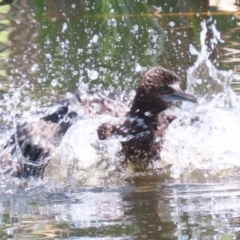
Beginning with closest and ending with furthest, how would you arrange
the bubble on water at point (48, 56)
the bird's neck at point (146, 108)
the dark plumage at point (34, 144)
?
the dark plumage at point (34, 144)
the bird's neck at point (146, 108)
the bubble on water at point (48, 56)

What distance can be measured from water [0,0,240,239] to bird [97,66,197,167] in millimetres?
100

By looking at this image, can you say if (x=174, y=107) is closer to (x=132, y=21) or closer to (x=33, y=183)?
(x=33, y=183)

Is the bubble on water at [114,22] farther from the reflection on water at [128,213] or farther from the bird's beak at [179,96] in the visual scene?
the reflection on water at [128,213]

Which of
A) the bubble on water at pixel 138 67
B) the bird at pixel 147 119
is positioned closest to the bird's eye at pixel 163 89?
the bird at pixel 147 119

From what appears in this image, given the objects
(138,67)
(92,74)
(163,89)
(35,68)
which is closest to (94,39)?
(35,68)

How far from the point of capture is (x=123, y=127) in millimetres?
6777

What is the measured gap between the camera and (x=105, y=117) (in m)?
6.84

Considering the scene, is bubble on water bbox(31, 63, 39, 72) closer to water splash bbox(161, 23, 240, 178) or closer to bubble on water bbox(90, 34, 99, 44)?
bubble on water bbox(90, 34, 99, 44)

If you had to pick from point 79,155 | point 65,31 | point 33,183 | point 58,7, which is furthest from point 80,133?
point 58,7

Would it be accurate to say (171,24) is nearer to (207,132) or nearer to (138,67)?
(138,67)

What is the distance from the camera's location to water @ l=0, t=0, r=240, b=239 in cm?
477

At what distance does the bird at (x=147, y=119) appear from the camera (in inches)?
261

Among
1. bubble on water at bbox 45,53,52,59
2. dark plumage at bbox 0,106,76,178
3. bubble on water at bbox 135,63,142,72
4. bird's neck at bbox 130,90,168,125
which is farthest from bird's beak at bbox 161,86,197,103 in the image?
bubble on water at bbox 45,53,52,59

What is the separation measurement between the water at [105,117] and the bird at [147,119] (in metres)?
0.10
